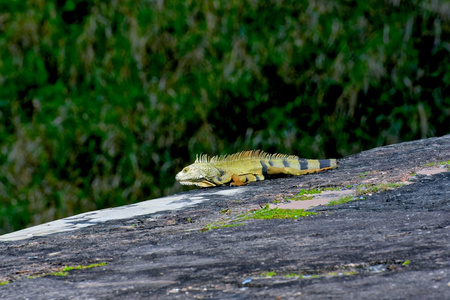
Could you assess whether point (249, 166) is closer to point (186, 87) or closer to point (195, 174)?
point (195, 174)

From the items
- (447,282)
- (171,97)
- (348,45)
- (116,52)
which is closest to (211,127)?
(171,97)

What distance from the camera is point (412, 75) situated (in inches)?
251

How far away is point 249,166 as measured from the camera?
6.36 meters

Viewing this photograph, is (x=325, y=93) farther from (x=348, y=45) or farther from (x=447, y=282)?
(x=447, y=282)

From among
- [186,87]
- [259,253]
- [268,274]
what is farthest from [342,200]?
[186,87]

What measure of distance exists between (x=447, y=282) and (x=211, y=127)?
3.99 m

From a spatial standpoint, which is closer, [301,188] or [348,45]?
[301,188]

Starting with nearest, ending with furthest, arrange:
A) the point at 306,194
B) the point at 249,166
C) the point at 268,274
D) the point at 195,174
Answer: the point at 268,274 < the point at 306,194 < the point at 195,174 < the point at 249,166

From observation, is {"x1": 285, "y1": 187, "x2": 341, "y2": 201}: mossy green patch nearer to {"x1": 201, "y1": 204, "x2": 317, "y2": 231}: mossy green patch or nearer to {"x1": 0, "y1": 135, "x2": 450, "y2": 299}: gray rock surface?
{"x1": 0, "y1": 135, "x2": 450, "y2": 299}: gray rock surface

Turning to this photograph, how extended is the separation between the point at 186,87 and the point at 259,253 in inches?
126

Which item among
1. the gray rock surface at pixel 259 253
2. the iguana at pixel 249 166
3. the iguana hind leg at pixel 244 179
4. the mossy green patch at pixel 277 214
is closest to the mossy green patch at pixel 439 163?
the gray rock surface at pixel 259 253

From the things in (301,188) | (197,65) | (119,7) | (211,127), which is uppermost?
(119,7)

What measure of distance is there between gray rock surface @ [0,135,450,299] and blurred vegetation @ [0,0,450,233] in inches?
44.2

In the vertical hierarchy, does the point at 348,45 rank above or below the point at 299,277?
above
